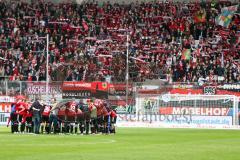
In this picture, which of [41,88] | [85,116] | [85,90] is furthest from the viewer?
[85,90]

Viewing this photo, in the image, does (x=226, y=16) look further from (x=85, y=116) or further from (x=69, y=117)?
(x=69, y=117)

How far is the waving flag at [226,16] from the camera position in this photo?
58.4 m

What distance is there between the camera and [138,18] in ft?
200

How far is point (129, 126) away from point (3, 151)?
24335 mm

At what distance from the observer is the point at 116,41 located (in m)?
57.0

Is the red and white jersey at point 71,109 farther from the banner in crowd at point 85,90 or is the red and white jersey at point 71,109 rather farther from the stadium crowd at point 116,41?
the stadium crowd at point 116,41

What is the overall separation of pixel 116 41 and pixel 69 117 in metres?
22.3

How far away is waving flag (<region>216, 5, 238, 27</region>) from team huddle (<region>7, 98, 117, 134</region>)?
81.5ft

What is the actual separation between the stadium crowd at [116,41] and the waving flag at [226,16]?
16.8 inches

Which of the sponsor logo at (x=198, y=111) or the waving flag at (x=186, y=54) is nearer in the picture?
the sponsor logo at (x=198, y=111)

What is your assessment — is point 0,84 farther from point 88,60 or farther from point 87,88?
point 88,60

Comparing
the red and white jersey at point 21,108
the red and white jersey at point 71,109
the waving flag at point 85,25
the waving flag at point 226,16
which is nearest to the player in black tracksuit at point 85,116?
the red and white jersey at point 71,109

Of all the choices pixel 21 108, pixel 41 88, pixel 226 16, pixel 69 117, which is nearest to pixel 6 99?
pixel 41 88

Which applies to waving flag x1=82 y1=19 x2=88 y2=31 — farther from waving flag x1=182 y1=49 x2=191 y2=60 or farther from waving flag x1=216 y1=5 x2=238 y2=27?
waving flag x1=216 y1=5 x2=238 y2=27
